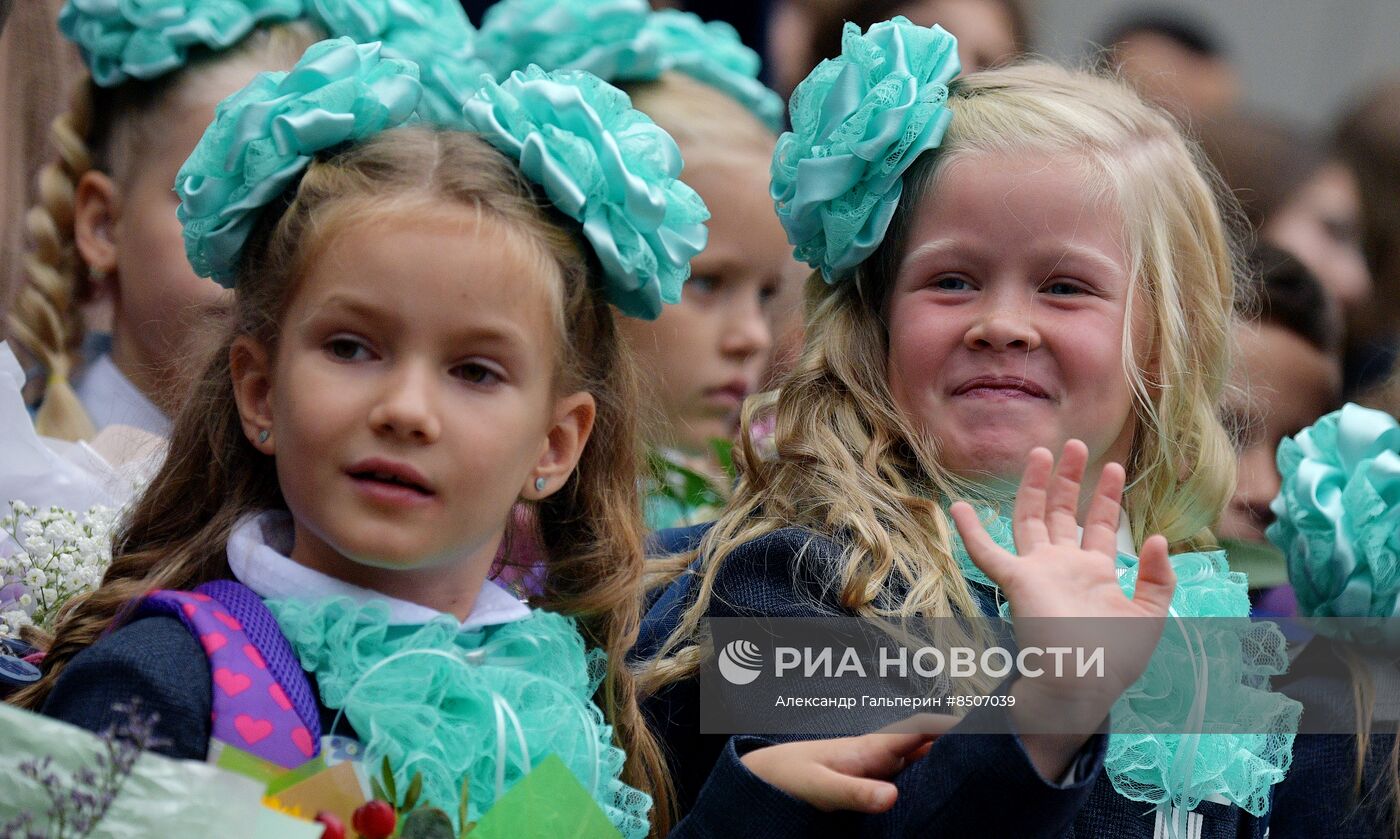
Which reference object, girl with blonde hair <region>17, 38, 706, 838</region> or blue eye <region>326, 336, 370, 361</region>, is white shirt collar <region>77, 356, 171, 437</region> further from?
blue eye <region>326, 336, 370, 361</region>

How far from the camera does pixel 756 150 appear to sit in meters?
4.34

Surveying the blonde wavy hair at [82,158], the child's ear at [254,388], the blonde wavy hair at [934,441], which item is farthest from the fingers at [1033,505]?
the blonde wavy hair at [82,158]

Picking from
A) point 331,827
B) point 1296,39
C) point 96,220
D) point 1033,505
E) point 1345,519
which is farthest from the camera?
point 1296,39

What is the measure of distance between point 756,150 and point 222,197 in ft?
6.71

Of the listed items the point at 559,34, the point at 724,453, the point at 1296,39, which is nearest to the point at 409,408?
the point at 724,453

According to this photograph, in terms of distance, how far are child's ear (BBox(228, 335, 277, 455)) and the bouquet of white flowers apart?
391 mm

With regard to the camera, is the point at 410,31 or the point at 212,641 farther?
the point at 410,31

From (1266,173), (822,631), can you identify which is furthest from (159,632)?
(1266,173)

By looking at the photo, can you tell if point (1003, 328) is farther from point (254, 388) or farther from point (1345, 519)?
point (254, 388)

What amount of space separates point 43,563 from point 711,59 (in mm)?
2469

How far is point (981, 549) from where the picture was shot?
2266 mm

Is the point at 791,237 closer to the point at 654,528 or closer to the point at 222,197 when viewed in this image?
the point at 654,528

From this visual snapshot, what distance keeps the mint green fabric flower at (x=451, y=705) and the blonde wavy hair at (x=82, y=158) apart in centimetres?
149

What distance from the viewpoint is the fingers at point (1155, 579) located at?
222 centimetres
